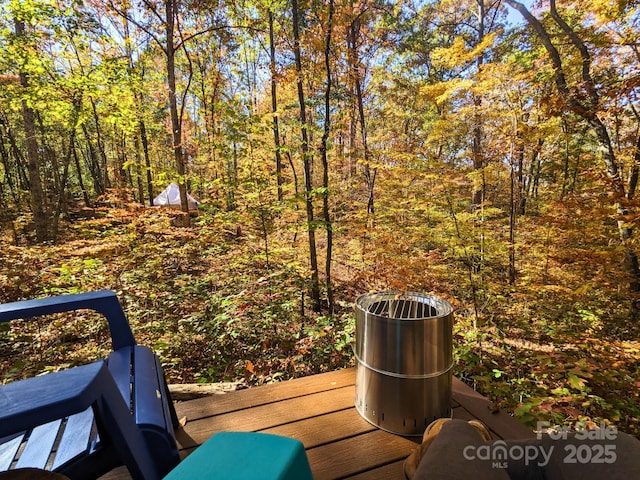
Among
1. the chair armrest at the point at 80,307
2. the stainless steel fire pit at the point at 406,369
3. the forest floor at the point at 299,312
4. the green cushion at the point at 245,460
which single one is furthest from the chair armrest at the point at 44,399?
the forest floor at the point at 299,312

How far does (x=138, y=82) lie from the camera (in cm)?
513

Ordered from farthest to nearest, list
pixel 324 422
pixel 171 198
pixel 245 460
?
1. pixel 171 198
2. pixel 324 422
3. pixel 245 460

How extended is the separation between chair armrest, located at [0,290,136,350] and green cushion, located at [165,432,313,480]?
2.96 ft

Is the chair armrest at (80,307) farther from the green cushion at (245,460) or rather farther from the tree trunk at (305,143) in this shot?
the tree trunk at (305,143)

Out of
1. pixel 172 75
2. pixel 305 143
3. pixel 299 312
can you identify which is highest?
pixel 172 75

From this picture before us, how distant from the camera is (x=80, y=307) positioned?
115 cm

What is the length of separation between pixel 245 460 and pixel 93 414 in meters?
0.53

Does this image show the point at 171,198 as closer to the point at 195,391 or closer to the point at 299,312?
the point at 299,312

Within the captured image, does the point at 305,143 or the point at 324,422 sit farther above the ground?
the point at 305,143

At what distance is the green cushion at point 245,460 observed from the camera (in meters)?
0.50

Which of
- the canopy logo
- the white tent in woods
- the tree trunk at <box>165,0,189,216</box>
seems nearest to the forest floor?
the tree trunk at <box>165,0,189,216</box>

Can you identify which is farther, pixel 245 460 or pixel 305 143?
pixel 305 143

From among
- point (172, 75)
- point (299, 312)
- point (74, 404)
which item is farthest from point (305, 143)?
point (74, 404)

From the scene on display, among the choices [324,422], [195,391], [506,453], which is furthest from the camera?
[195,391]
